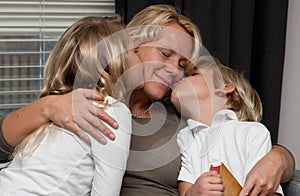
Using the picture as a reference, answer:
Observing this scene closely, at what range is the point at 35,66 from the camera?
7.11 feet

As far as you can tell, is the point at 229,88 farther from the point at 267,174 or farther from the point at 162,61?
the point at 267,174

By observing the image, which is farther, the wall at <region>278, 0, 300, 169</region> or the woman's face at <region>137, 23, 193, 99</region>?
the wall at <region>278, 0, 300, 169</region>

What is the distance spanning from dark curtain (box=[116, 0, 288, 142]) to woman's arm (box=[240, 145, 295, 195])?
0.71 m

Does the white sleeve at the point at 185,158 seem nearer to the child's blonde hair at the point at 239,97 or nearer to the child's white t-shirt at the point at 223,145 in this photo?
the child's white t-shirt at the point at 223,145

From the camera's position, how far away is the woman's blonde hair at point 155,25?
5.48 feet

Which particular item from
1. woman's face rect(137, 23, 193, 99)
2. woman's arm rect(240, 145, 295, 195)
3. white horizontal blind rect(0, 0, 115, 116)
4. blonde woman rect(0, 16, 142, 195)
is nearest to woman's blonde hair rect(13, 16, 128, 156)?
blonde woman rect(0, 16, 142, 195)

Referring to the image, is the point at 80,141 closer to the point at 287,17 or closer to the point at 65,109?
the point at 65,109

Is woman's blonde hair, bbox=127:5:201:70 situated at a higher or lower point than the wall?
higher

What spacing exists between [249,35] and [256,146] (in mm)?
811

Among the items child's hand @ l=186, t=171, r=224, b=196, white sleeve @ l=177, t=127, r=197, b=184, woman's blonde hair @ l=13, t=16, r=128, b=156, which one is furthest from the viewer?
white sleeve @ l=177, t=127, r=197, b=184

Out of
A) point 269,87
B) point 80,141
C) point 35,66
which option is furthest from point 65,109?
point 269,87

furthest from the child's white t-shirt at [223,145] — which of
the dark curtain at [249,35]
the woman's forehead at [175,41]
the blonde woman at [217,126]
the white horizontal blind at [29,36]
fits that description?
the white horizontal blind at [29,36]

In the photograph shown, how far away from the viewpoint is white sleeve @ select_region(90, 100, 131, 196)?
1339 millimetres

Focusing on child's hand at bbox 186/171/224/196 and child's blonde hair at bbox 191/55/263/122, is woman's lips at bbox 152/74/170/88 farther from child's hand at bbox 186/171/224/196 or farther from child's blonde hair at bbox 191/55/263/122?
child's hand at bbox 186/171/224/196
